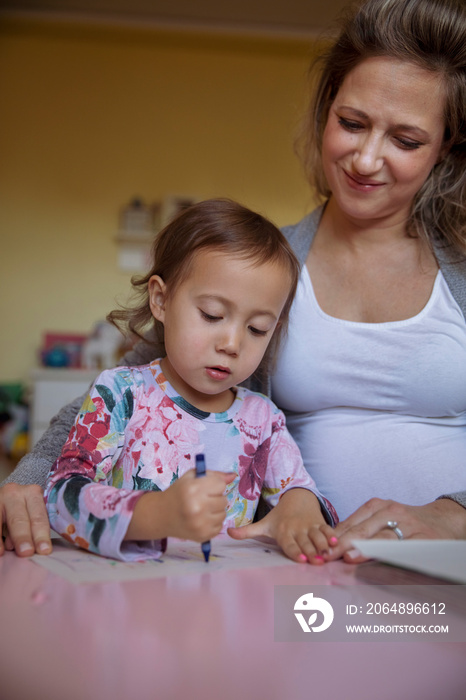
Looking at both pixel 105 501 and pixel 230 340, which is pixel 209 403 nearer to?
pixel 230 340

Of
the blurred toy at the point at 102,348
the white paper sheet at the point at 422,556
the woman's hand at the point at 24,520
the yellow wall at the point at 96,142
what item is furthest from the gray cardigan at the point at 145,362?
the yellow wall at the point at 96,142

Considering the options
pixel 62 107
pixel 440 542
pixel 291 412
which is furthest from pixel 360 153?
pixel 62 107

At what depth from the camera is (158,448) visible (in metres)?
1.08

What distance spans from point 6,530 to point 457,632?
57 centimetres

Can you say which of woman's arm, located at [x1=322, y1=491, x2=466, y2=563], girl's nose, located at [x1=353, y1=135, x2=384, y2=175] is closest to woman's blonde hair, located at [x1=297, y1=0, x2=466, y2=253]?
girl's nose, located at [x1=353, y1=135, x2=384, y2=175]

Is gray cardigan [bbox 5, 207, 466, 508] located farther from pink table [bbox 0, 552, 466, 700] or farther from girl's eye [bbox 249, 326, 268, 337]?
pink table [bbox 0, 552, 466, 700]

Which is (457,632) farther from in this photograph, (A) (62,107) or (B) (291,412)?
(A) (62,107)

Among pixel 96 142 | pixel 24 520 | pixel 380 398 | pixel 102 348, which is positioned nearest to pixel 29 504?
pixel 24 520

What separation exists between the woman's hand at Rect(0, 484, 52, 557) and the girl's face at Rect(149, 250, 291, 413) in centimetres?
30

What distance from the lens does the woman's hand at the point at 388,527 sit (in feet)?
2.80

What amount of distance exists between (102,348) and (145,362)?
283cm

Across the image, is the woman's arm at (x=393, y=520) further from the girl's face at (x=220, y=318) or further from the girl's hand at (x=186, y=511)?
the girl's face at (x=220, y=318)

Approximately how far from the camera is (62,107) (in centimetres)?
442

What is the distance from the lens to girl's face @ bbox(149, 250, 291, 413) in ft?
3.45
